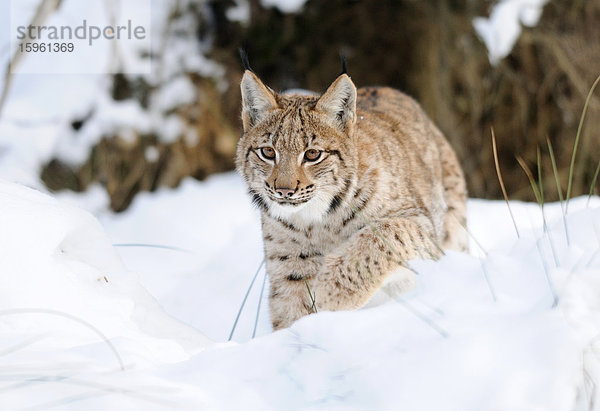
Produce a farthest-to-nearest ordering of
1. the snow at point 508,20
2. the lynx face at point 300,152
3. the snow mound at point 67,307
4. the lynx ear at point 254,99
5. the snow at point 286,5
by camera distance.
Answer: the snow at point 286,5 < the snow at point 508,20 < the lynx ear at point 254,99 < the lynx face at point 300,152 < the snow mound at point 67,307

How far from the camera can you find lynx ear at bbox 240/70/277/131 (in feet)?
10.9

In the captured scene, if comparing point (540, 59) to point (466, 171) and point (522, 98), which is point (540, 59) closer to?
point (522, 98)

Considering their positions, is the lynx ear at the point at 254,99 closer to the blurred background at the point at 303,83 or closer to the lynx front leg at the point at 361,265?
the lynx front leg at the point at 361,265

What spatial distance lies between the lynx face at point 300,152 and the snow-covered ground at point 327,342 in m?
0.78

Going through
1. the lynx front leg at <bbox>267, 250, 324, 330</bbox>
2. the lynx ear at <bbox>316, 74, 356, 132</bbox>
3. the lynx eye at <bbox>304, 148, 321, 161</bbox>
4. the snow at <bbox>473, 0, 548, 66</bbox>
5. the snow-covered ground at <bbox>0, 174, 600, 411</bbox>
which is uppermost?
the snow at <bbox>473, 0, 548, 66</bbox>

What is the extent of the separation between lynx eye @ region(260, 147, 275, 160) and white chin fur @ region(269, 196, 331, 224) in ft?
0.75

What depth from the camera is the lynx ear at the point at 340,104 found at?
320 cm

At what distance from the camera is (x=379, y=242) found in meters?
2.94

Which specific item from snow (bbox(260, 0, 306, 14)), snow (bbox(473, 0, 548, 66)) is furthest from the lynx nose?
snow (bbox(260, 0, 306, 14))

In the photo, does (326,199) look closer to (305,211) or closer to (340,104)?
(305,211)

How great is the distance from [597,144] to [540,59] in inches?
40.6

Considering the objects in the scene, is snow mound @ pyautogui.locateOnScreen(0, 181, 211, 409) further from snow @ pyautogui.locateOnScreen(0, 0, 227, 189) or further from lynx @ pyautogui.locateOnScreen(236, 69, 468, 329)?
snow @ pyautogui.locateOnScreen(0, 0, 227, 189)

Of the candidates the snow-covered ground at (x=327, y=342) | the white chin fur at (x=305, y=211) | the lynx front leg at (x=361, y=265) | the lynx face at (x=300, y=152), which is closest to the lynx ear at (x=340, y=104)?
→ the lynx face at (x=300, y=152)

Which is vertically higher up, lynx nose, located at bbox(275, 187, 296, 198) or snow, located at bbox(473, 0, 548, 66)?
snow, located at bbox(473, 0, 548, 66)
